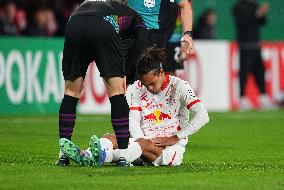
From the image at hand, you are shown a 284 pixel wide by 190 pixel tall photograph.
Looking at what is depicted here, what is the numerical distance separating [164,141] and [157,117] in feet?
0.93

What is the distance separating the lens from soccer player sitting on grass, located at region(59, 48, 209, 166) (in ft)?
30.8

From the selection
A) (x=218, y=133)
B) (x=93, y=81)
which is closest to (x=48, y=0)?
(x=93, y=81)

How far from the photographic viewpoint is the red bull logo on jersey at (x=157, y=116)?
32.0 ft

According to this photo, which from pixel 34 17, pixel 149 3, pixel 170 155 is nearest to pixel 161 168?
pixel 170 155

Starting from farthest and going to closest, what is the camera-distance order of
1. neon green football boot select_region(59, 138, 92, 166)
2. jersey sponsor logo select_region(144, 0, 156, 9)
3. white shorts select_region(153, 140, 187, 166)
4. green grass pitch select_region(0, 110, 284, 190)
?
jersey sponsor logo select_region(144, 0, 156, 9) < white shorts select_region(153, 140, 187, 166) < neon green football boot select_region(59, 138, 92, 166) < green grass pitch select_region(0, 110, 284, 190)

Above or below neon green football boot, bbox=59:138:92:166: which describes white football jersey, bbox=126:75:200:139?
above

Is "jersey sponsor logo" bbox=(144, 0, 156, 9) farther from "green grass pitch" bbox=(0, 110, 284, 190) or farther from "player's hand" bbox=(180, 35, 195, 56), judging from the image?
"green grass pitch" bbox=(0, 110, 284, 190)

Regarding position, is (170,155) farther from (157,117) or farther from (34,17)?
(34,17)

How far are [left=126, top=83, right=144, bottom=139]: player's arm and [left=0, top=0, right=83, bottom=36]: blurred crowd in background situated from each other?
32.2ft

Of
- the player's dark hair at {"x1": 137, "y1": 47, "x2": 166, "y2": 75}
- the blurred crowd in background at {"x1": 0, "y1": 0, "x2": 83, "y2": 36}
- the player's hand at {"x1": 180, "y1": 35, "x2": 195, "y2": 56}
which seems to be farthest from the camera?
the blurred crowd in background at {"x1": 0, "y1": 0, "x2": 83, "y2": 36}

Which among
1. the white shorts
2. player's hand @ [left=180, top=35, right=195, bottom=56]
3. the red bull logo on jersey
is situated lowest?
the white shorts

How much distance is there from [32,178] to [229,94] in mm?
13618

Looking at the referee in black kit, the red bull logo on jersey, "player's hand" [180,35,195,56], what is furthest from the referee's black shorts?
"player's hand" [180,35,195,56]

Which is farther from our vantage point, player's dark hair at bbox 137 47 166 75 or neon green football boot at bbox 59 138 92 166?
player's dark hair at bbox 137 47 166 75
